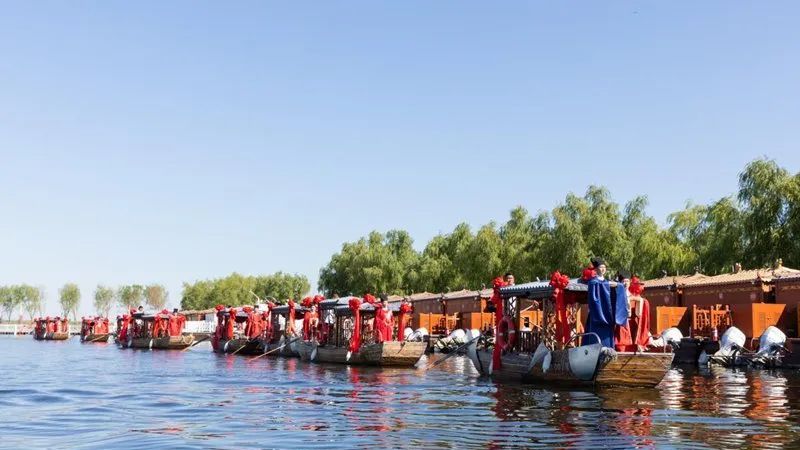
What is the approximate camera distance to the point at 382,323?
104 ft

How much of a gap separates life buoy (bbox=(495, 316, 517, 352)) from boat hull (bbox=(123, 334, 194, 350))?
3322 centimetres

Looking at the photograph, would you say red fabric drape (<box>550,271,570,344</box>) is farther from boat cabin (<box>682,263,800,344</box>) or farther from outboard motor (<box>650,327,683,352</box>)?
boat cabin (<box>682,263,800,344</box>)

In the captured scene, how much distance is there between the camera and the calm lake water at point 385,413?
12.4 m

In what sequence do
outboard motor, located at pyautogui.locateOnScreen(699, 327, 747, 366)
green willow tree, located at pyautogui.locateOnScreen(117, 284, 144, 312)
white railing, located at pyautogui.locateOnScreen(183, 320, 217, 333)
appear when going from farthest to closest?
green willow tree, located at pyautogui.locateOnScreen(117, 284, 144, 312) < white railing, located at pyautogui.locateOnScreen(183, 320, 217, 333) < outboard motor, located at pyautogui.locateOnScreen(699, 327, 747, 366)

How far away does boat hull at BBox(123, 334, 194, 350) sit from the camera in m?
53.5

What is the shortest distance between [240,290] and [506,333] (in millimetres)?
100771

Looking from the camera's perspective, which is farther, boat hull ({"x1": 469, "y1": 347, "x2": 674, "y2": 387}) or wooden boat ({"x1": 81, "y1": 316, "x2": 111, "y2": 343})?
wooden boat ({"x1": 81, "y1": 316, "x2": 111, "y2": 343})

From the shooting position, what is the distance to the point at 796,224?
4194cm

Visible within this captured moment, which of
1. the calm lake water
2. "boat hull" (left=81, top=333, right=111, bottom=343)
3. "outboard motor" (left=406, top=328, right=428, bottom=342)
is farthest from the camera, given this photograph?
"boat hull" (left=81, top=333, right=111, bottom=343)

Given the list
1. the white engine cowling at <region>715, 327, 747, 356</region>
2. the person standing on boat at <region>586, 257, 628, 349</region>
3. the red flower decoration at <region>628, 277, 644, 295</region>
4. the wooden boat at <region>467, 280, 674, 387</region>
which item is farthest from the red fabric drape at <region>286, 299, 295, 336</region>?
the person standing on boat at <region>586, 257, 628, 349</region>

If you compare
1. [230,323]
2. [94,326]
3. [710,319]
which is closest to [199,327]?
[94,326]

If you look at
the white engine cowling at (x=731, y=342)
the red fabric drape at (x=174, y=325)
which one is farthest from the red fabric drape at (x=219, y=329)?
the white engine cowling at (x=731, y=342)

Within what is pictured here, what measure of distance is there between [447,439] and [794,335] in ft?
88.4

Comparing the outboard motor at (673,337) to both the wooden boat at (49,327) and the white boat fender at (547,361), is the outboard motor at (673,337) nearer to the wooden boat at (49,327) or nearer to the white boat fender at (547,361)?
the white boat fender at (547,361)
